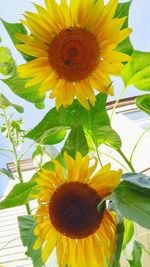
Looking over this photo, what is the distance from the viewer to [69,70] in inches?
20.1

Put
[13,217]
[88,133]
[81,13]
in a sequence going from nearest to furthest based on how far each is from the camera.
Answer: [81,13] → [88,133] → [13,217]

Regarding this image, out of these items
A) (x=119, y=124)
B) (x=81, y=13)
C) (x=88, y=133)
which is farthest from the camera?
(x=119, y=124)

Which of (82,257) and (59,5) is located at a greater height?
(59,5)

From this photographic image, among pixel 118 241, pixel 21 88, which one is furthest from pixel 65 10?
pixel 118 241

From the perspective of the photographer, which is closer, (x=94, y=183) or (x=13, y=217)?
(x=94, y=183)

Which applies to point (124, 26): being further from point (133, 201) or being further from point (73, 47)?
point (133, 201)

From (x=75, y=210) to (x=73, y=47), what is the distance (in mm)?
214

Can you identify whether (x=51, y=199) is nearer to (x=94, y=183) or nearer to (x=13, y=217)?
(x=94, y=183)

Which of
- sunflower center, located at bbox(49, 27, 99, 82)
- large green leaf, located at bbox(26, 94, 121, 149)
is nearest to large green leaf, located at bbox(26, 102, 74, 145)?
large green leaf, located at bbox(26, 94, 121, 149)

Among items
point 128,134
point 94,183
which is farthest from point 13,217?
point 94,183

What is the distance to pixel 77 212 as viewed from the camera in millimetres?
504

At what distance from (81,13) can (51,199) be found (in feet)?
0.79

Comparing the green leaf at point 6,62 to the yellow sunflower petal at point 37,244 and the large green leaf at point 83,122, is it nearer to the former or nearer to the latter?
the large green leaf at point 83,122

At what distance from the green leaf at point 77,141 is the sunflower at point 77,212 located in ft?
0.33
